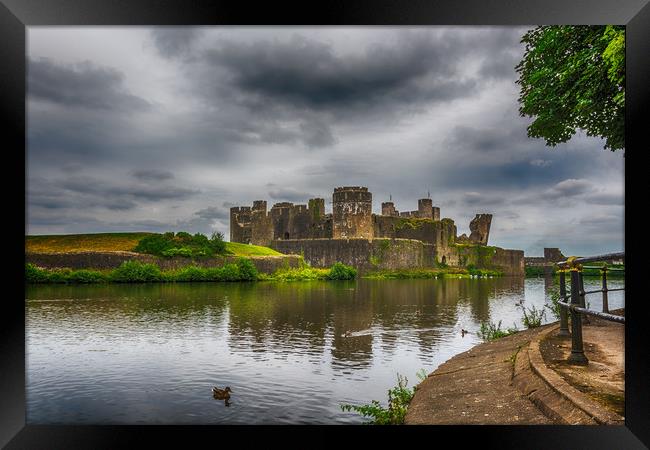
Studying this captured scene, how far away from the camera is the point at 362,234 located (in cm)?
4291

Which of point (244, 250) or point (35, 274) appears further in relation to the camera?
point (244, 250)

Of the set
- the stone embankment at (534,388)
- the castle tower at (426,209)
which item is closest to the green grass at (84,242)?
the stone embankment at (534,388)

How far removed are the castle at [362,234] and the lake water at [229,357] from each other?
26.0 meters

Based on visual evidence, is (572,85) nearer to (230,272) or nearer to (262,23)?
(262,23)

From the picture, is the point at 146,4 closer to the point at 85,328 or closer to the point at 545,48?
the point at 545,48

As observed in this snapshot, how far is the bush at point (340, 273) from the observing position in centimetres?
3675

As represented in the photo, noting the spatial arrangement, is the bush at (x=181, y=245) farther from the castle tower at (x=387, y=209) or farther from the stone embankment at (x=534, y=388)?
the stone embankment at (x=534, y=388)

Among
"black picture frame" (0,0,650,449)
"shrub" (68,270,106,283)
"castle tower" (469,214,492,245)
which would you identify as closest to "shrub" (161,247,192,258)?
"shrub" (68,270,106,283)

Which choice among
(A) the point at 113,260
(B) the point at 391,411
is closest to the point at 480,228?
(A) the point at 113,260

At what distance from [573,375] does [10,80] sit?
14.8 ft

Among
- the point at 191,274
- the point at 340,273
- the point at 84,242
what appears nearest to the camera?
the point at 84,242

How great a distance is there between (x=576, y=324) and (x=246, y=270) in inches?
1125

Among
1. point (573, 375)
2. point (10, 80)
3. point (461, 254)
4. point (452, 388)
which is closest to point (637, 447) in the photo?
point (573, 375)

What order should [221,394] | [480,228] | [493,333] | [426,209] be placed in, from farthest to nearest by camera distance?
[426,209] → [480,228] → [493,333] → [221,394]
